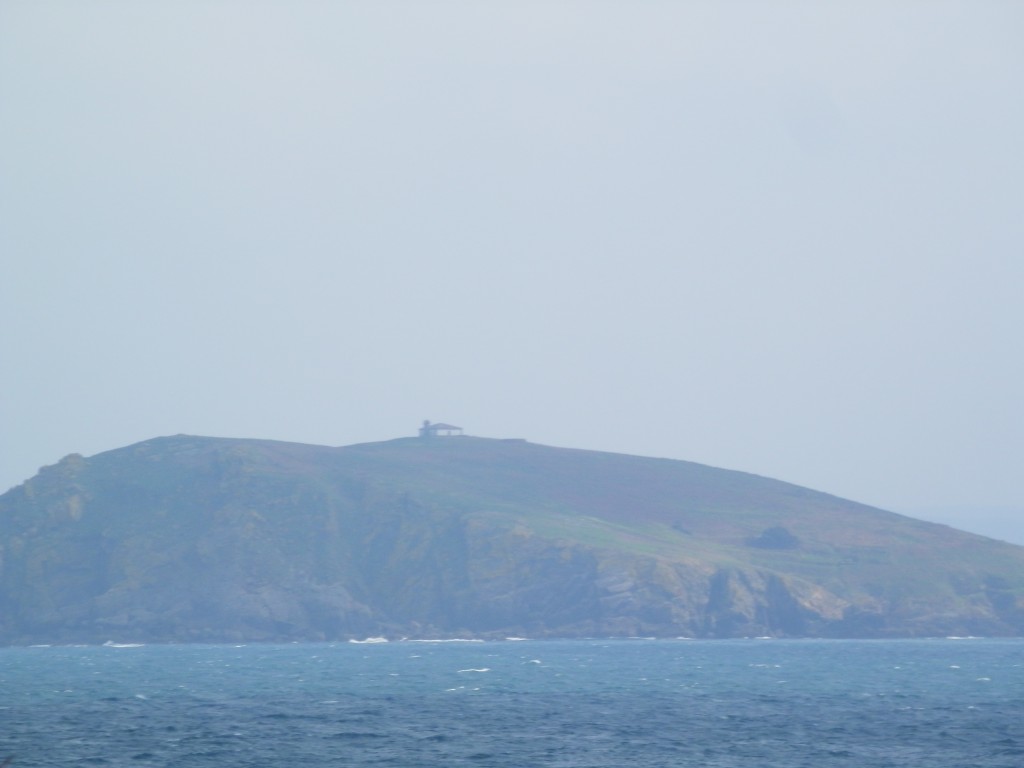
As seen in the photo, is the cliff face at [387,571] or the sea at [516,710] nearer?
the sea at [516,710]

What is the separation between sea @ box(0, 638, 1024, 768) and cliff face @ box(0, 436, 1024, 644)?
3044 centimetres

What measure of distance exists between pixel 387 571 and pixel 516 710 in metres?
93.7

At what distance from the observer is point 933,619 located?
163 meters

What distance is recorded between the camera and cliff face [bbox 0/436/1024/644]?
154 meters

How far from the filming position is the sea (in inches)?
2133

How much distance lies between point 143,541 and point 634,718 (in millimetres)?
105223

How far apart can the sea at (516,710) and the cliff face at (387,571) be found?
99.9 feet

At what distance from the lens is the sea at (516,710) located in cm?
5419

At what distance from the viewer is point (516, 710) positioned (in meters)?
71.2

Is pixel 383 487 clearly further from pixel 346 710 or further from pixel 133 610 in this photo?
pixel 346 710

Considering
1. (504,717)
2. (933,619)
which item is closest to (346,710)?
(504,717)

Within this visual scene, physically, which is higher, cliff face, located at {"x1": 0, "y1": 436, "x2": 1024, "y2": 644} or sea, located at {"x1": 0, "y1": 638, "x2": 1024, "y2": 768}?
cliff face, located at {"x1": 0, "y1": 436, "x2": 1024, "y2": 644}

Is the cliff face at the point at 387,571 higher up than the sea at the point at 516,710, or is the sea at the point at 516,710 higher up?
the cliff face at the point at 387,571

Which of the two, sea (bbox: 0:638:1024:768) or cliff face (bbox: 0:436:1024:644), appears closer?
sea (bbox: 0:638:1024:768)
